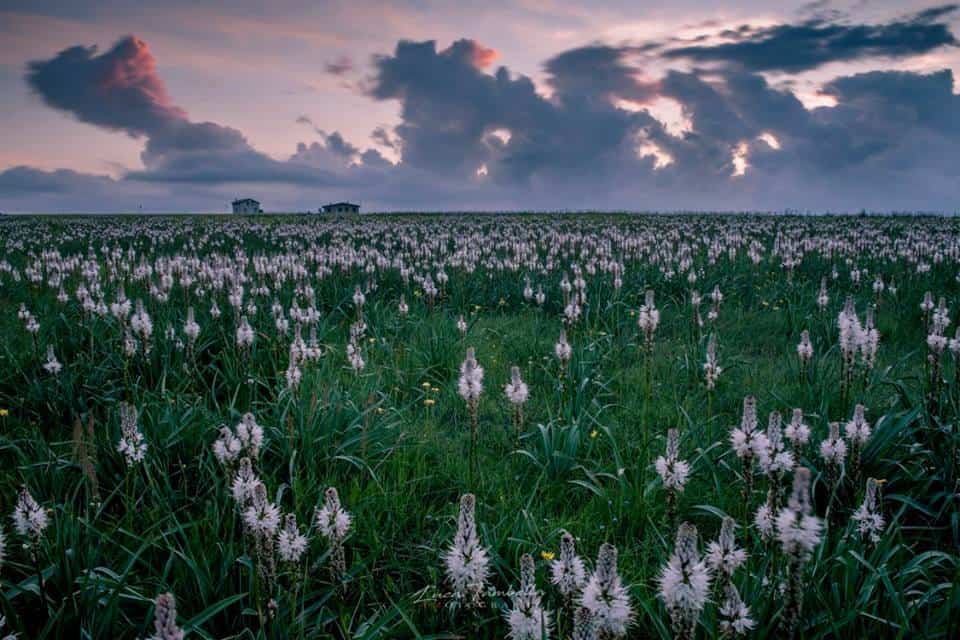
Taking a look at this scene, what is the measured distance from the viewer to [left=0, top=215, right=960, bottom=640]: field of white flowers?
272cm

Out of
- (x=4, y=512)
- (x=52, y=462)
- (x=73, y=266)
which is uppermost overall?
(x=73, y=266)

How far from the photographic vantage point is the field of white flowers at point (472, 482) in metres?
2.72

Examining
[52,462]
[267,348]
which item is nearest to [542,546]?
[52,462]

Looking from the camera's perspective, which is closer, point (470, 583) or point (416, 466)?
point (470, 583)

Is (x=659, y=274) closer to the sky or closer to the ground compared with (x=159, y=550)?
closer to the sky

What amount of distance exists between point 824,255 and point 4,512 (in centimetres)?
1928

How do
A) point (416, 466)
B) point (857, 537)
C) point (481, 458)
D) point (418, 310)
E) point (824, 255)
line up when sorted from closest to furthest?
point (857, 537)
point (416, 466)
point (481, 458)
point (418, 310)
point (824, 255)

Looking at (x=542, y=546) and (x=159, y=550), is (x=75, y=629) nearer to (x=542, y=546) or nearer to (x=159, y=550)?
(x=159, y=550)

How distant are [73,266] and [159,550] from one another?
13.8m

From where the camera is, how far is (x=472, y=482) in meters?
4.36

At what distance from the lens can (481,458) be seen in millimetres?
5398

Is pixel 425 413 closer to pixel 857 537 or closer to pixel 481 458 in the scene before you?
pixel 481 458

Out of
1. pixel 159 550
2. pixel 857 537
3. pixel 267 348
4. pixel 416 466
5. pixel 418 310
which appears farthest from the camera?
pixel 418 310

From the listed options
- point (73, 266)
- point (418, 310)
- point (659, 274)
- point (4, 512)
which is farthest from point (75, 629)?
point (73, 266)
